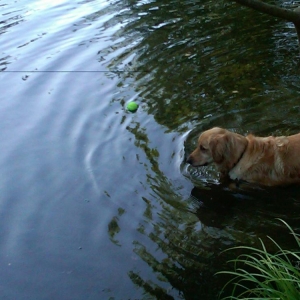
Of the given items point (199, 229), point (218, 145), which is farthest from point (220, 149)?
point (199, 229)

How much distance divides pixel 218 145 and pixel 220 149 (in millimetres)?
55

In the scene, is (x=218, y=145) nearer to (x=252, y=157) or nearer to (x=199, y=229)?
(x=252, y=157)

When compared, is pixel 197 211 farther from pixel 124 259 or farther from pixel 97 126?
pixel 97 126

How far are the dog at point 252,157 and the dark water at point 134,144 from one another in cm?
21

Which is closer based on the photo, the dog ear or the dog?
the dog

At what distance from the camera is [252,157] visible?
6.26 m

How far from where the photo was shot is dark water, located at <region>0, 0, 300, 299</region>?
5281 mm

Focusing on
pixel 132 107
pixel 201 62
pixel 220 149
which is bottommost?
pixel 201 62

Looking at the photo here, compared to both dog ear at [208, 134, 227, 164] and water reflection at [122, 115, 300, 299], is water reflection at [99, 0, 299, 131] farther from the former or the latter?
water reflection at [122, 115, 300, 299]

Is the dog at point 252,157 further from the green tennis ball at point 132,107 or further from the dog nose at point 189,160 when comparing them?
the green tennis ball at point 132,107

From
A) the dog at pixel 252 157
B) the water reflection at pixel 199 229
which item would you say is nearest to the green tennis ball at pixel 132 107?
the water reflection at pixel 199 229

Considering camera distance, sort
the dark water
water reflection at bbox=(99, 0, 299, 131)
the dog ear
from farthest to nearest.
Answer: water reflection at bbox=(99, 0, 299, 131), the dog ear, the dark water

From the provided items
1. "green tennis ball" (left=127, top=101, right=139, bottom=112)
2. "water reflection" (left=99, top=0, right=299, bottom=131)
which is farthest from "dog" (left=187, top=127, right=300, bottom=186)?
"green tennis ball" (left=127, top=101, right=139, bottom=112)

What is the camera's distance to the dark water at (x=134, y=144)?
5.28 metres
